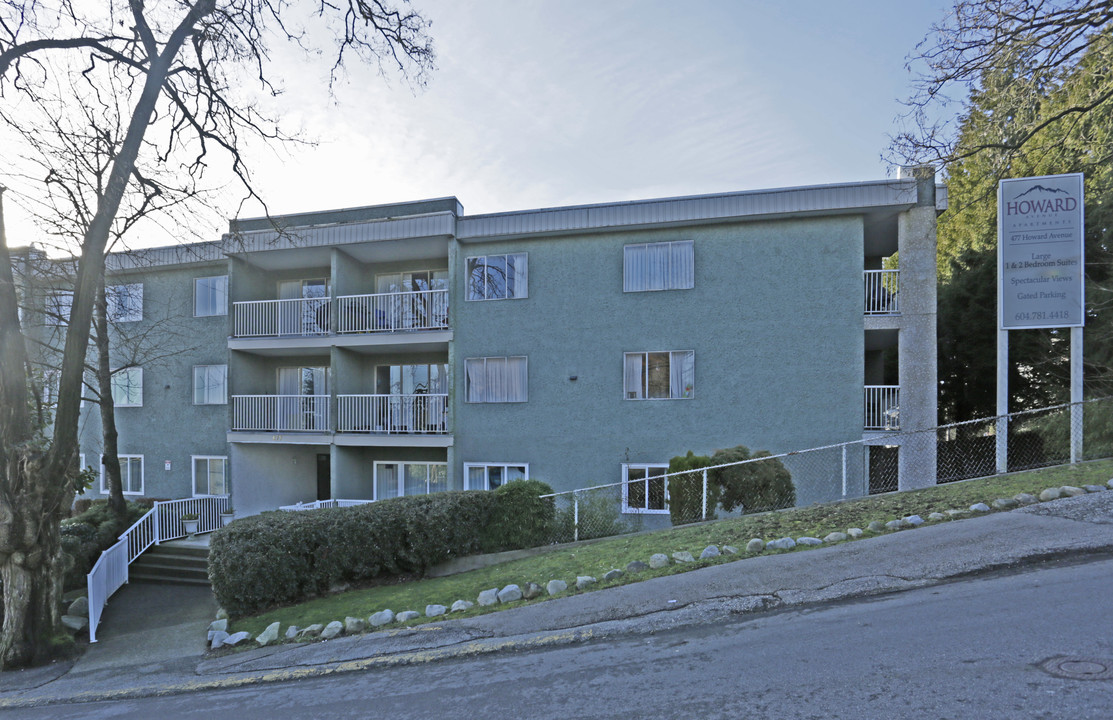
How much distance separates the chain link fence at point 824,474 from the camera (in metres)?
10.8

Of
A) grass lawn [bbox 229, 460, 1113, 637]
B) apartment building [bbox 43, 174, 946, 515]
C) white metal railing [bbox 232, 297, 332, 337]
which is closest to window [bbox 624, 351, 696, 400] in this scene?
apartment building [bbox 43, 174, 946, 515]

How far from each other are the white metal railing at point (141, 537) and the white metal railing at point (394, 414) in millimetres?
4392

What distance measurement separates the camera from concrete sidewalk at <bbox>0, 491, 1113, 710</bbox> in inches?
235

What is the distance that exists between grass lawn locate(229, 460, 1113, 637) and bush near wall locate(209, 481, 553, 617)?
336mm

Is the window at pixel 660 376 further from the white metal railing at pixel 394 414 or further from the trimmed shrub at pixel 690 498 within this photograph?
the white metal railing at pixel 394 414

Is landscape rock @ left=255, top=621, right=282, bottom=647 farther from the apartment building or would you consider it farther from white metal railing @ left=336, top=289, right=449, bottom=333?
white metal railing @ left=336, top=289, right=449, bottom=333

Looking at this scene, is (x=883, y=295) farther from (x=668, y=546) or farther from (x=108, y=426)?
(x=108, y=426)

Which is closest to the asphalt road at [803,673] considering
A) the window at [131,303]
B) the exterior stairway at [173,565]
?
the exterior stairway at [173,565]

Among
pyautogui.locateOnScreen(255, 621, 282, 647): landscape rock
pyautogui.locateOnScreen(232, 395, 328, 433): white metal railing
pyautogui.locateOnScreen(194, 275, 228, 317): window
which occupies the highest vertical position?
pyautogui.locateOnScreen(194, 275, 228, 317): window

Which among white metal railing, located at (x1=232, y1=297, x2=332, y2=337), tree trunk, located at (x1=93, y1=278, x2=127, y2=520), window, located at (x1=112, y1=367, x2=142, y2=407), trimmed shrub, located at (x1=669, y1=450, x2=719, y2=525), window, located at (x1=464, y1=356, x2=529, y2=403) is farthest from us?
window, located at (x1=112, y1=367, x2=142, y2=407)

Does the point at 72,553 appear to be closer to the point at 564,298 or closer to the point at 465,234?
the point at 465,234

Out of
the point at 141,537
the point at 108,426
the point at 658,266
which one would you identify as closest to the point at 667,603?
the point at 658,266

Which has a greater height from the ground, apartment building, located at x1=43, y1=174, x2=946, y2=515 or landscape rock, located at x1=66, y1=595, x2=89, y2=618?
apartment building, located at x1=43, y1=174, x2=946, y2=515

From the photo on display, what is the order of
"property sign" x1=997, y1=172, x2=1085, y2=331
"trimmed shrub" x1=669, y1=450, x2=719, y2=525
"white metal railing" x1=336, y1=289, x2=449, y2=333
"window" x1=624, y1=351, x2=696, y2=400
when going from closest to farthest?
"property sign" x1=997, y1=172, x2=1085, y2=331, "trimmed shrub" x1=669, y1=450, x2=719, y2=525, "window" x1=624, y1=351, x2=696, y2=400, "white metal railing" x1=336, y1=289, x2=449, y2=333
